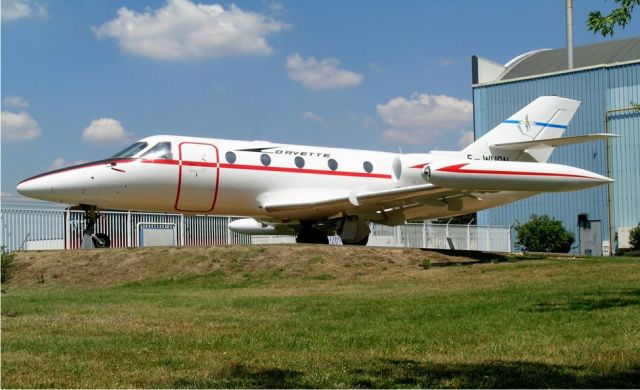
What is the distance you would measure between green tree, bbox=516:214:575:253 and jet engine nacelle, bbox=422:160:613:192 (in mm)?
29068

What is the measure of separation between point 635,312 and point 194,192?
13.2 meters

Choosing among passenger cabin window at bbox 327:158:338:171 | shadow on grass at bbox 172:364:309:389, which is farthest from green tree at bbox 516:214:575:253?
shadow on grass at bbox 172:364:309:389

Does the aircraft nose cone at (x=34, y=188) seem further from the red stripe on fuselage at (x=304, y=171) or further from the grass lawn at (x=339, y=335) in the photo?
the grass lawn at (x=339, y=335)

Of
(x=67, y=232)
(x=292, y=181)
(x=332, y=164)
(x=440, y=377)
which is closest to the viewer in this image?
(x=440, y=377)

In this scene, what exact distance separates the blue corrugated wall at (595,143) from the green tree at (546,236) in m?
0.96

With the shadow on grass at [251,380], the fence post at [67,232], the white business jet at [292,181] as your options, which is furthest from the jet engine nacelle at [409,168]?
the shadow on grass at [251,380]

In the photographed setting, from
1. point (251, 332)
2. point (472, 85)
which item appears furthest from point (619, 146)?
point (251, 332)

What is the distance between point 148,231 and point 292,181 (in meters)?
7.86

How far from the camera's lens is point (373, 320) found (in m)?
9.83

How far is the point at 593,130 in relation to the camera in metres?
41.8

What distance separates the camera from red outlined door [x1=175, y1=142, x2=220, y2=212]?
65.9 ft

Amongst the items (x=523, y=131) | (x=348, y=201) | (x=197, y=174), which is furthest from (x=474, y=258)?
(x=197, y=174)

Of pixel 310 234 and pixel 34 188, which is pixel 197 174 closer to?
pixel 34 188

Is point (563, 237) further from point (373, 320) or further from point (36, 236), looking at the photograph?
point (373, 320)
